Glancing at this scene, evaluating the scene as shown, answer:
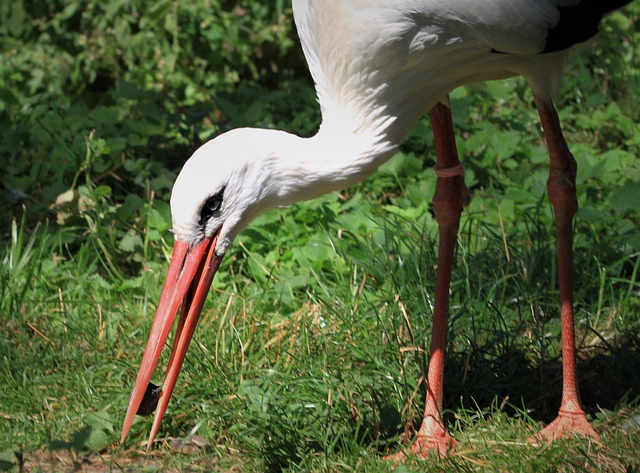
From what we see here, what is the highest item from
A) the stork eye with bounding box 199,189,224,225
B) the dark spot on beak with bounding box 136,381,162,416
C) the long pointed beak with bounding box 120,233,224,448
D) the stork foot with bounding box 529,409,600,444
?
the stork eye with bounding box 199,189,224,225

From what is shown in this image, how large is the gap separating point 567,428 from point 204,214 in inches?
55.9

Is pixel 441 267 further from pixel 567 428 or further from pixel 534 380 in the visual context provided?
pixel 567 428

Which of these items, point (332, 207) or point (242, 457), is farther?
point (332, 207)

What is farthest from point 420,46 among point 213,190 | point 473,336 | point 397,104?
point 473,336

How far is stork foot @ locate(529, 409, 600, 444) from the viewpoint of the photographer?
3.17 m

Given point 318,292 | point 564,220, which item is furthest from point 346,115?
point 318,292

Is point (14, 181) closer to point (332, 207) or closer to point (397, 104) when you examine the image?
point (332, 207)

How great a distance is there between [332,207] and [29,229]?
→ 60.7 inches

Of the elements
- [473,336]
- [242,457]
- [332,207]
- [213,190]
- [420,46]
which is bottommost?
[242,457]

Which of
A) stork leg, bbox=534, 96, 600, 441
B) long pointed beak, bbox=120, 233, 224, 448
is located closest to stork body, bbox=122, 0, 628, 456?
long pointed beak, bbox=120, 233, 224, 448

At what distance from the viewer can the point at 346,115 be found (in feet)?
9.84

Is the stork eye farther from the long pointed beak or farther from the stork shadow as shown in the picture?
the stork shadow

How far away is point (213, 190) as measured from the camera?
9.24ft

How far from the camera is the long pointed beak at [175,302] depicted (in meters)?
2.92
